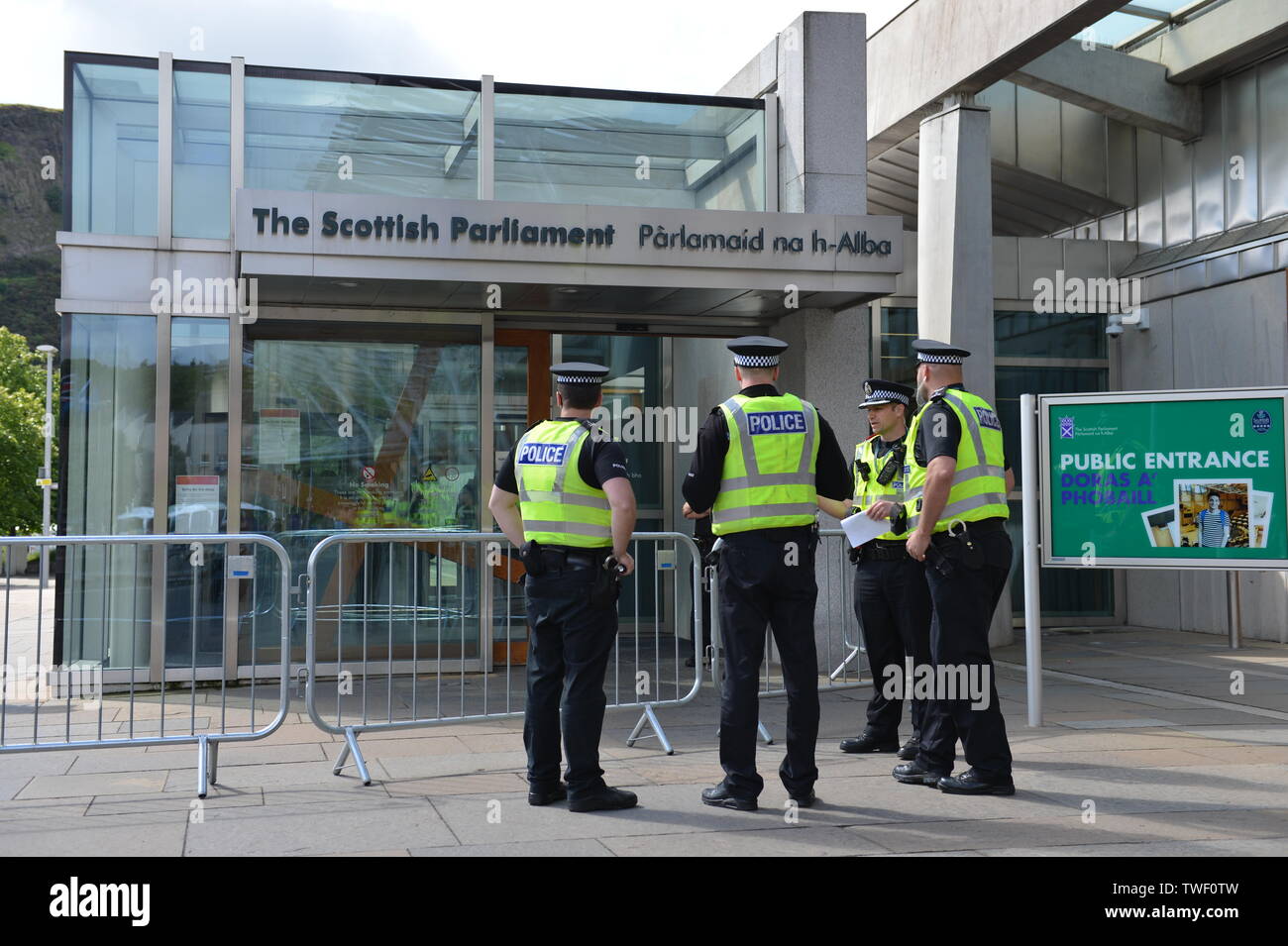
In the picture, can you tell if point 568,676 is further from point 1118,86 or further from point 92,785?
point 1118,86

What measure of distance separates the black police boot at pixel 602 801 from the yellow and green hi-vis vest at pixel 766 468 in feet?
4.25

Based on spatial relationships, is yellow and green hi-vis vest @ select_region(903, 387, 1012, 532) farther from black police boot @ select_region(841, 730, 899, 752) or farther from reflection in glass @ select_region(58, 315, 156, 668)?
reflection in glass @ select_region(58, 315, 156, 668)

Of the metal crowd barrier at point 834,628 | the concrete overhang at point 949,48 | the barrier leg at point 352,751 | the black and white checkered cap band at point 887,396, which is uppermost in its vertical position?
the concrete overhang at point 949,48

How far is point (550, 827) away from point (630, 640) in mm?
3288

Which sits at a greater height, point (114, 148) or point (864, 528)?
point (114, 148)

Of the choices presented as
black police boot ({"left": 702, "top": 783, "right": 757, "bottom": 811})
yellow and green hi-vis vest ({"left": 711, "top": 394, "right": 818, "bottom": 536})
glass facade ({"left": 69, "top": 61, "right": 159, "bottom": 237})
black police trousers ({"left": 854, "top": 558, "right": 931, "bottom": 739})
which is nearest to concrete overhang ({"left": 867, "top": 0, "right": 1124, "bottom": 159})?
black police trousers ({"left": 854, "top": 558, "right": 931, "bottom": 739})

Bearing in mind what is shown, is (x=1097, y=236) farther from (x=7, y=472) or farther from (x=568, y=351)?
(x=7, y=472)

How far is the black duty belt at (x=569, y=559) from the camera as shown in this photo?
5.66 meters

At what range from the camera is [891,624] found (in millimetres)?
7145

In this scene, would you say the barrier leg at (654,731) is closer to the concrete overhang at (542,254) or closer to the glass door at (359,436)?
the glass door at (359,436)

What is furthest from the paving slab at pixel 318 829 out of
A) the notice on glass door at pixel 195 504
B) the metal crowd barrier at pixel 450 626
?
the notice on glass door at pixel 195 504

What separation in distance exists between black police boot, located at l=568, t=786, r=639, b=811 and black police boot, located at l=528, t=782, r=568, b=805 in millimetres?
140

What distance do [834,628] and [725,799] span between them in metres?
5.10

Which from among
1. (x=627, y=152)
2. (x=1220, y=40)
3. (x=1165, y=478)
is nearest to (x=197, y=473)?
(x=627, y=152)
